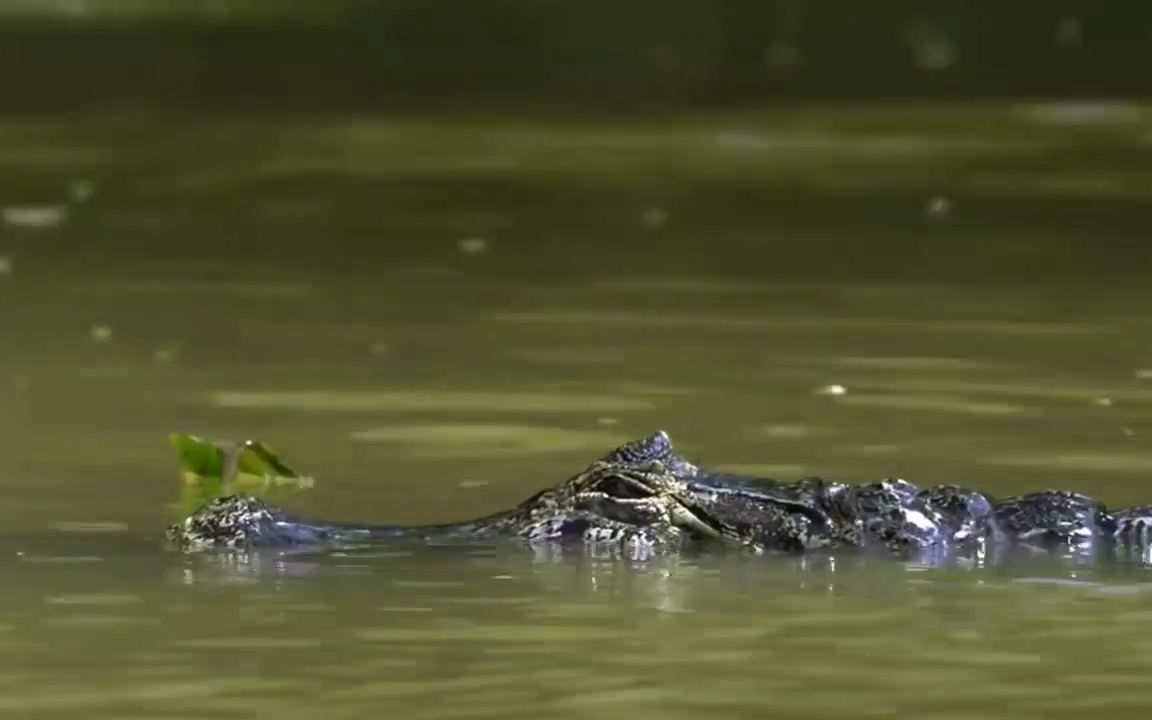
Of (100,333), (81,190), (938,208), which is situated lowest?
(100,333)

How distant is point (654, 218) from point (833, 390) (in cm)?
594

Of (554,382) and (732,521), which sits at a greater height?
(554,382)

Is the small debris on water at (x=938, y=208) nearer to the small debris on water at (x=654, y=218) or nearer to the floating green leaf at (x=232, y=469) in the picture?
the small debris on water at (x=654, y=218)

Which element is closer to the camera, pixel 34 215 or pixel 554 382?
pixel 554 382

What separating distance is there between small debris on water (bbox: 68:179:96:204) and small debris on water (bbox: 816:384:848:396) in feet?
24.1

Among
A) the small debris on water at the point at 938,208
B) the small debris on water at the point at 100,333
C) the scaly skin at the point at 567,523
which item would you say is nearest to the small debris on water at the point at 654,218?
the small debris on water at the point at 938,208

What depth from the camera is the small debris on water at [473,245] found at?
1579 centimetres

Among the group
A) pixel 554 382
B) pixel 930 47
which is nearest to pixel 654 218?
pixel 554 382

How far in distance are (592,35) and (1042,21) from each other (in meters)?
3.65

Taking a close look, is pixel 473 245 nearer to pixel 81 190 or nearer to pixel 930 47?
pixel 81 190

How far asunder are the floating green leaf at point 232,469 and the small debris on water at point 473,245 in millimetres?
6167

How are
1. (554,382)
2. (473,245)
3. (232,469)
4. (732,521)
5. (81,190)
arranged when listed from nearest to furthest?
(732,521)
(232,469)
(554,382)
(473,245)
(81,190)

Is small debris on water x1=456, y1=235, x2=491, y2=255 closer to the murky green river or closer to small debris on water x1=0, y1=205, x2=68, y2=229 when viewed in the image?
the murky green river

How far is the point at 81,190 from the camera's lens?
18.5 meters
